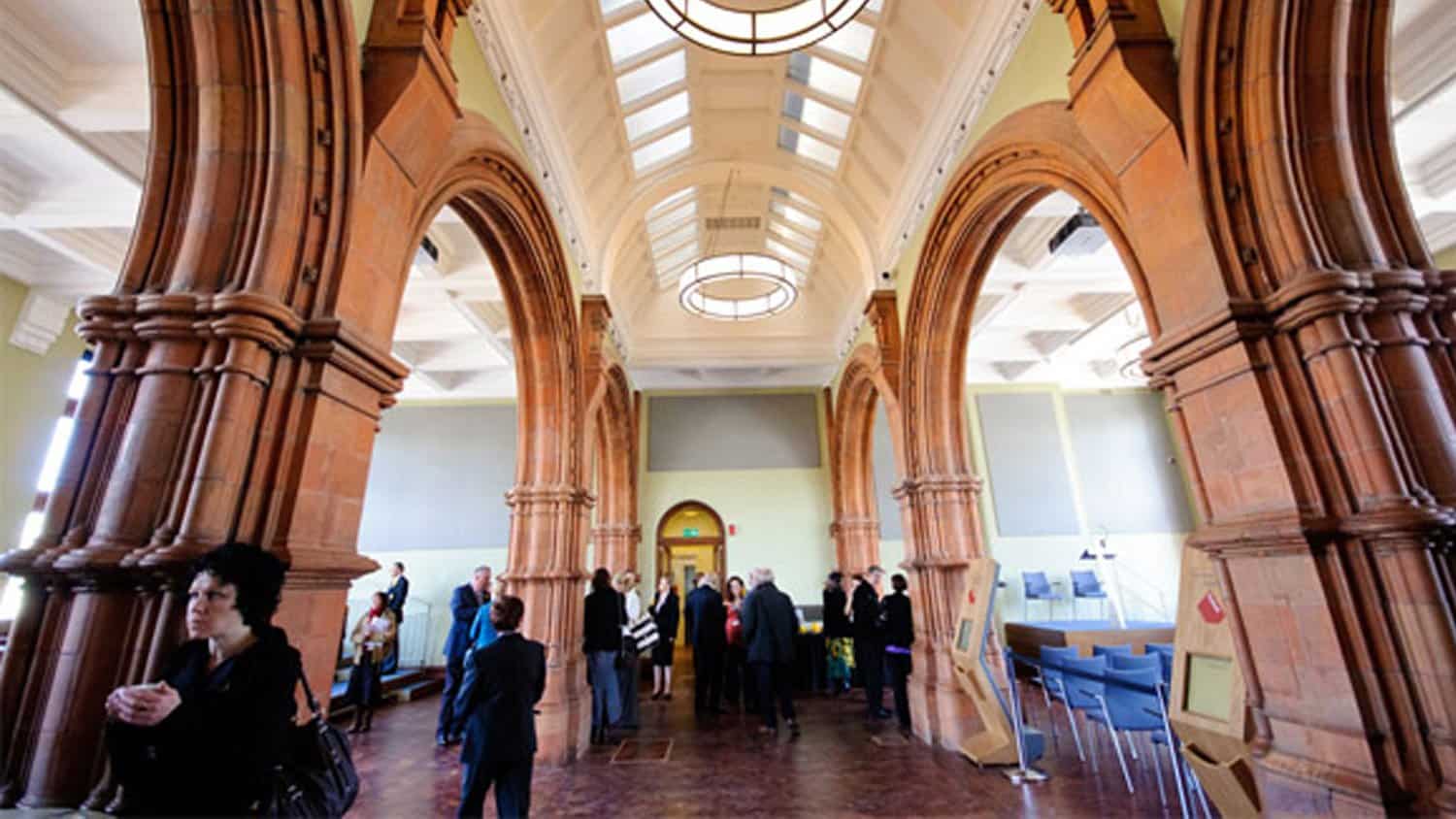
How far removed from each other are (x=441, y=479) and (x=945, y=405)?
9.30 m

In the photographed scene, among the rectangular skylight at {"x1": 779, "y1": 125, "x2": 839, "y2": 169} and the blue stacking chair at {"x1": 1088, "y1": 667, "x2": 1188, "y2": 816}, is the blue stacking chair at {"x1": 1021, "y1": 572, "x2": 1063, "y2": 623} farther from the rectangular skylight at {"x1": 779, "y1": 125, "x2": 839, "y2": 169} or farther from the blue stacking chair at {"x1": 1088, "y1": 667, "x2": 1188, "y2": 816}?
the rectangular skylight at {"x1": 779, "y1": 125, "x2": 839, "y2": 169}

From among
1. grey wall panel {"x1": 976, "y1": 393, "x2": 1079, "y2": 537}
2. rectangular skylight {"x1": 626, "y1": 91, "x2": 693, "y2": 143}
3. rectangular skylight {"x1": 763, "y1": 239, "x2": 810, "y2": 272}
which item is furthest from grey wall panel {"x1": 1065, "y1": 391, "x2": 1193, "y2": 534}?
rectangular skylight {"x1": 626, "y1": 91, "x2": 693, "y2": 143}

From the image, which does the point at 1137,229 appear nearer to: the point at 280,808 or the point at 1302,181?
the point at 1302,181

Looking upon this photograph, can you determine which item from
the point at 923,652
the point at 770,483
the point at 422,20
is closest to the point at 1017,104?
the point at 422,20

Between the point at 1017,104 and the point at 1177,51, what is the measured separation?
4.31 ft

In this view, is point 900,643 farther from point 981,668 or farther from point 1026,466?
point 1026,466

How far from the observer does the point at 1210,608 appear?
2.27 metres

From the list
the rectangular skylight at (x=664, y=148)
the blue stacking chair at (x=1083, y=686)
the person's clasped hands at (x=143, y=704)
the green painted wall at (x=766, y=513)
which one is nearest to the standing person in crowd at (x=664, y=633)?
the green painted wall at (x=766, y=513)

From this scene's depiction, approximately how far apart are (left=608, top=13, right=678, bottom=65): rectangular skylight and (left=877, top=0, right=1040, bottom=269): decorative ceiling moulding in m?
2.50

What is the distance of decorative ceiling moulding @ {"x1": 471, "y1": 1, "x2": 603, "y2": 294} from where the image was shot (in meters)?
3.82

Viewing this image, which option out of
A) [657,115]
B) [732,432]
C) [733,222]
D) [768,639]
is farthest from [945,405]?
[732,432]

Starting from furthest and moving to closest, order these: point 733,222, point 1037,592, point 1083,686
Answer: point 1037,592, point 733,222, point 1083,686

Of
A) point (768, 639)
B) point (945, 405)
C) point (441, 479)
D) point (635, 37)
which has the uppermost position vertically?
point (635, 37)

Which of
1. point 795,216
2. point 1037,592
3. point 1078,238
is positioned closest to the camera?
point 1078,238
